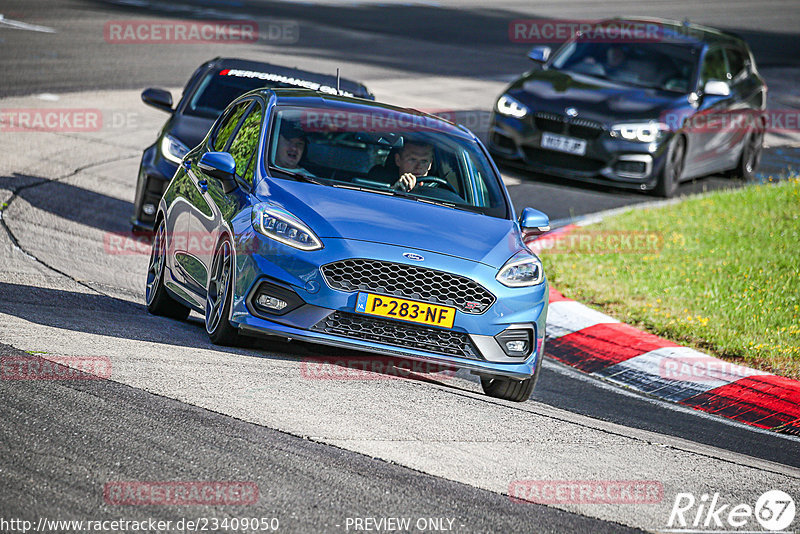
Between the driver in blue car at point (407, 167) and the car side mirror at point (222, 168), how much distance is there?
91 cm

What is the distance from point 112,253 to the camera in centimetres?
1080

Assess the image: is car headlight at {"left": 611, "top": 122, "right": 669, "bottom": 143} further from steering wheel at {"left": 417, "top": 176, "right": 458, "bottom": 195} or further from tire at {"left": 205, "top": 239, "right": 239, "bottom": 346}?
tire at {"left": 205, "top": 239, "right": 239, "bottom": 346}

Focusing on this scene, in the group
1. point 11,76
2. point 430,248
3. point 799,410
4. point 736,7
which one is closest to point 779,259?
point 799,410

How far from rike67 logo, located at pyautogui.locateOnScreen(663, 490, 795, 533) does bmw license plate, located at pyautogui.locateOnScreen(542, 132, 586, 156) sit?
9.34m

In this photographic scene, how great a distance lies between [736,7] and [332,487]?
139ft

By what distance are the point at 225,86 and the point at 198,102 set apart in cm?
33

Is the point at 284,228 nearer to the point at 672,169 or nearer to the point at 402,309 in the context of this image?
the point at 402,309

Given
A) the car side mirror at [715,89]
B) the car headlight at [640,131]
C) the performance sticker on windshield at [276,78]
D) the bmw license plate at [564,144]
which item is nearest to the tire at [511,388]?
the performance sticker on windshield at [276,78]

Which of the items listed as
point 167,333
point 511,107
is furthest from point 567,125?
point 167,333

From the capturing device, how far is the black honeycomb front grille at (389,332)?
23.0ft

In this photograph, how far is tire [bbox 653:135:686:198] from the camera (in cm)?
1516

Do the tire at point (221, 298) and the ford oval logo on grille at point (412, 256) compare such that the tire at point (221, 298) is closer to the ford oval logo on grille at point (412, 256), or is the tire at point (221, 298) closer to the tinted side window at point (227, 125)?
the ford oval logo on grille at point (412, 256)

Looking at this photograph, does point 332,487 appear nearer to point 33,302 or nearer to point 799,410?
point 33,302

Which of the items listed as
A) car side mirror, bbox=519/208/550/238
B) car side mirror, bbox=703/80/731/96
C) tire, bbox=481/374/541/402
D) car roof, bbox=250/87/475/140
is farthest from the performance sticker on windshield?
car side mirror, bbox=703/80/731/96
